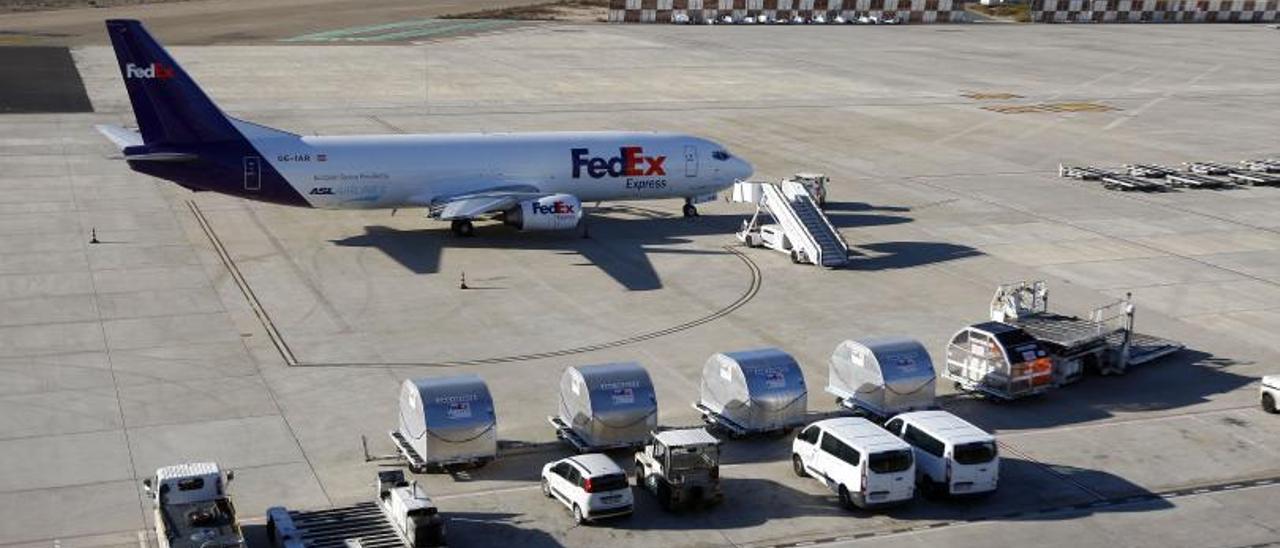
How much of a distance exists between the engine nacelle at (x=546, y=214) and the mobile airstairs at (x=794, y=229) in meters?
7.52

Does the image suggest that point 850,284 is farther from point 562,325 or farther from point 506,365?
point 506,365

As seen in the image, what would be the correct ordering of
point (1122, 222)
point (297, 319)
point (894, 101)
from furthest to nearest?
point (894, 101) → point (1122, 222) → point (297, 319)

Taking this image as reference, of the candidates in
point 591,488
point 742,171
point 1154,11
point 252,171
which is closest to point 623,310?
point 252,171

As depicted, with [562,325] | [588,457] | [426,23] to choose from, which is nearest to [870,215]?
[562,325]

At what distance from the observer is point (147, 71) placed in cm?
5697

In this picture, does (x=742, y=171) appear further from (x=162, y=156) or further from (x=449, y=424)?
(x=449, y=424)

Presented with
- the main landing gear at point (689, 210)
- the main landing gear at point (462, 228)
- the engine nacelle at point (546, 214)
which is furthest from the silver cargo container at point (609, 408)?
the main landing gear at point (689, 210)

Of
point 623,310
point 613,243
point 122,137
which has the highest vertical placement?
point 122,137

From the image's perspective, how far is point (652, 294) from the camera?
177ft

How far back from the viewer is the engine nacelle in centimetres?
6141

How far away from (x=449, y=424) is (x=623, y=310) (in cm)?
1645

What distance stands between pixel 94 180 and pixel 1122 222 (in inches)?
1941

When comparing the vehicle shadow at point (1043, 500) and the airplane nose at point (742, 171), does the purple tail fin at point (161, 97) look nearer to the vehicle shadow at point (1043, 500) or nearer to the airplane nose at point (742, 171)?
the airplane nose at point (742, 171)

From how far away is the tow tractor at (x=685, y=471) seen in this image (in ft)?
112
